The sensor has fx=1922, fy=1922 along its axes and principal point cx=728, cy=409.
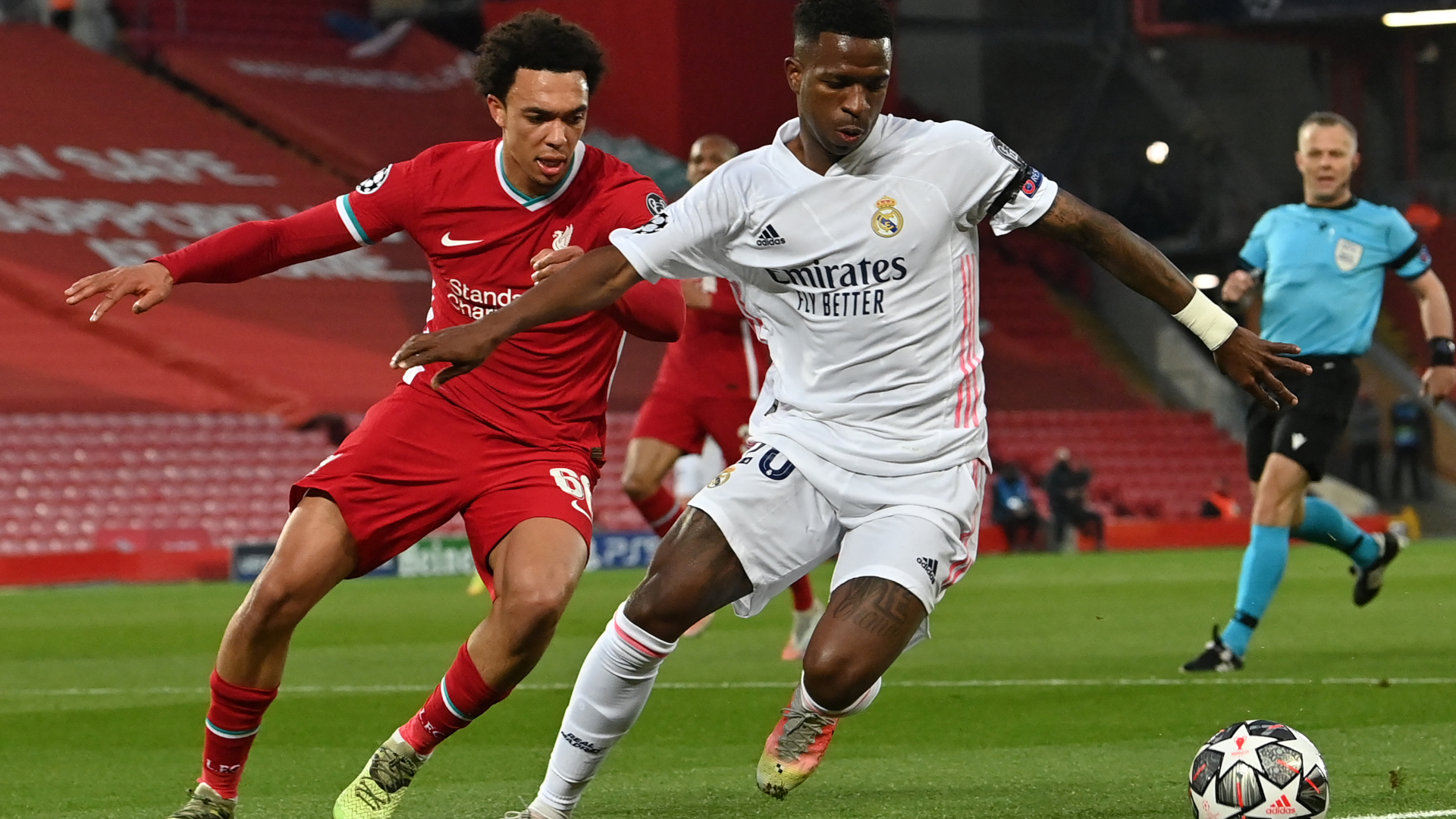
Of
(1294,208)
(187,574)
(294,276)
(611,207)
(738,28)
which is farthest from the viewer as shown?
(738,28)

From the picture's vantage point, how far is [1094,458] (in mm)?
27438

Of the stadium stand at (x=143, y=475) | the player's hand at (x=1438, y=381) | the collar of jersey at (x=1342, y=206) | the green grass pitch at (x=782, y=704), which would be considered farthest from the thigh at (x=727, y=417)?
the stadium stand at (x=143, y=475)

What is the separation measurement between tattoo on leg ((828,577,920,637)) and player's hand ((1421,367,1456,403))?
14.6 ft

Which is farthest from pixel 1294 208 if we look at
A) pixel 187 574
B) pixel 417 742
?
pixel 187 574

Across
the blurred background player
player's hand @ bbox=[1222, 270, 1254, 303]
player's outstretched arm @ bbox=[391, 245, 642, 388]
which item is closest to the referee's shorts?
player's hand @ bbox=[1222, 270, 1254, 303]

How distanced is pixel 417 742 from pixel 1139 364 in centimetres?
2714

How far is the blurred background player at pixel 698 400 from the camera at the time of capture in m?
9.66

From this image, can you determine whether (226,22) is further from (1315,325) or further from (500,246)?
(500,246)

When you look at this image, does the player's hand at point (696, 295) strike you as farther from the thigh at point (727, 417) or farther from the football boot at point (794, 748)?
the football boot at point (794, 748)

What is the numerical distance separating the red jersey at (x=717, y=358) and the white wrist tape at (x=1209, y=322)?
16.8ft

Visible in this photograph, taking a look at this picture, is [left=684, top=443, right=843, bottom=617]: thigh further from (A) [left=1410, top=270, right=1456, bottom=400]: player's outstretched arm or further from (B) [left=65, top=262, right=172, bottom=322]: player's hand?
(A) [left=1410, top=270, right=1456, bottom=400]: player's outstretched arm

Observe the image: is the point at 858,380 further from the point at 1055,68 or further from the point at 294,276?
Answer: the point at 1055,68

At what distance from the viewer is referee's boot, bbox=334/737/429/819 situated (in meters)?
4.80

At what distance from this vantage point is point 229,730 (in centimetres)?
490
